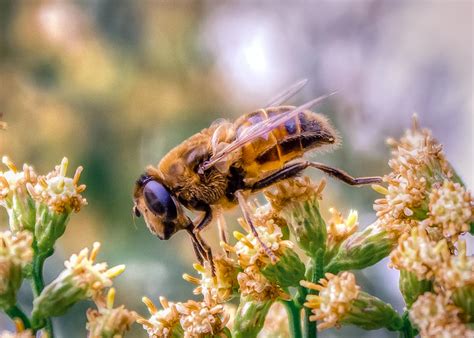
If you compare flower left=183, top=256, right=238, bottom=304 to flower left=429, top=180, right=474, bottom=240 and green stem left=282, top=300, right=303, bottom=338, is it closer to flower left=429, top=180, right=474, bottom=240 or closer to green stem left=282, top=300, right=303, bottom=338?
green stem left=282, top=300, right=303, bottom=338

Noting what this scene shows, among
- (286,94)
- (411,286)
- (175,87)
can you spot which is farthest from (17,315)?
(175,87)

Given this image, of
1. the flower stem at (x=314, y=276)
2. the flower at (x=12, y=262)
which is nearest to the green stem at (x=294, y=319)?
the flower stem at (x=314, y=276)

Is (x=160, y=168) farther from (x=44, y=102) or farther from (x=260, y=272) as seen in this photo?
(x=44, y=102)

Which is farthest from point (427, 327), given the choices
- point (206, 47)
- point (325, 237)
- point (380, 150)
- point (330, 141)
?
point (206, 47)

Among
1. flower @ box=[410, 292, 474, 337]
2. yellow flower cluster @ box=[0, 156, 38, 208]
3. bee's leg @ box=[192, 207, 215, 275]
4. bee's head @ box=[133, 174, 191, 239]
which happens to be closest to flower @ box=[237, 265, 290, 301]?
bee's leg @ box=[192, 207, 215, 275]

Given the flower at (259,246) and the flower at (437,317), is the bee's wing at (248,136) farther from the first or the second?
the flower at (437,317)

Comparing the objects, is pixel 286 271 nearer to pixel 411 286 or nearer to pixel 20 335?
pixel 411 286
